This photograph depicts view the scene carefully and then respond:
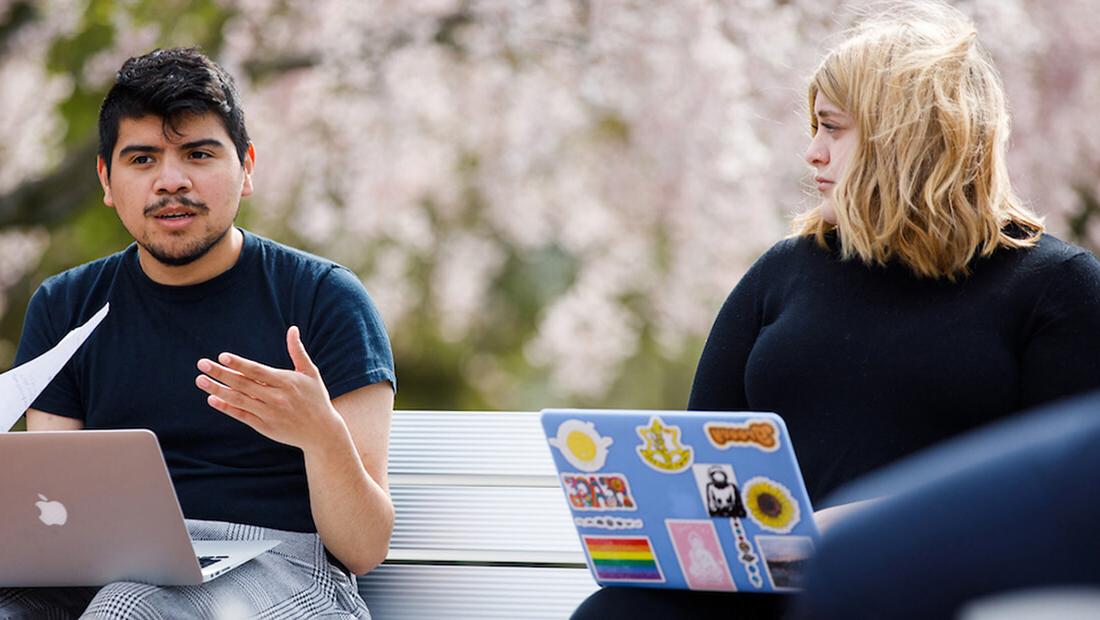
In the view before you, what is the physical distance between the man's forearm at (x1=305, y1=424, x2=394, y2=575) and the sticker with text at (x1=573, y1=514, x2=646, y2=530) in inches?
15.1

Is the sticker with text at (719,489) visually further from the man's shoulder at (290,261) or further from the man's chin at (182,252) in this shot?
the man's chin at (182,252)

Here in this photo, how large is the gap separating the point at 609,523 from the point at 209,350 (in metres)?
0.80

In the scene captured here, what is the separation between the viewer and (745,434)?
1410mm

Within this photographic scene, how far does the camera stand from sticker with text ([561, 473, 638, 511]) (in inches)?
59.1

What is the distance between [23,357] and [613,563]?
1089 mm

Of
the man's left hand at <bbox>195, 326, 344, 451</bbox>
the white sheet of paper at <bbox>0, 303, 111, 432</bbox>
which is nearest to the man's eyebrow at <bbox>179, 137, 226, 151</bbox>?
the white sheet of paper at <bbox>0, 303, 111, 432</bbox>

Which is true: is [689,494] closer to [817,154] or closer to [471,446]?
[817,154]

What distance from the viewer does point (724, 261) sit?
559 centimetres

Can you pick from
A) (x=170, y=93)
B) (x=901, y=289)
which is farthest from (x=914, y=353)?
(x=170, y=93)

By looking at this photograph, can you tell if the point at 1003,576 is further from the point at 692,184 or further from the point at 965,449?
the point at 692,184

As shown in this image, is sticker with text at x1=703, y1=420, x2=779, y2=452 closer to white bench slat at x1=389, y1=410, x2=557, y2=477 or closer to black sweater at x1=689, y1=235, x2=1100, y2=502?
black sweater at x1=689, y1=235, x2=1100, y2=502

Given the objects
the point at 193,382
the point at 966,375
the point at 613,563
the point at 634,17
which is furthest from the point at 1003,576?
the point at 634,17

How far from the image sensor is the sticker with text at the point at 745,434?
4.60 ft

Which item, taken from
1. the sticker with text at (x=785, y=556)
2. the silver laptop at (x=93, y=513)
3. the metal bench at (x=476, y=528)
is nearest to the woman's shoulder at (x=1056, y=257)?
the sticker with text at (x=785, y=556)
